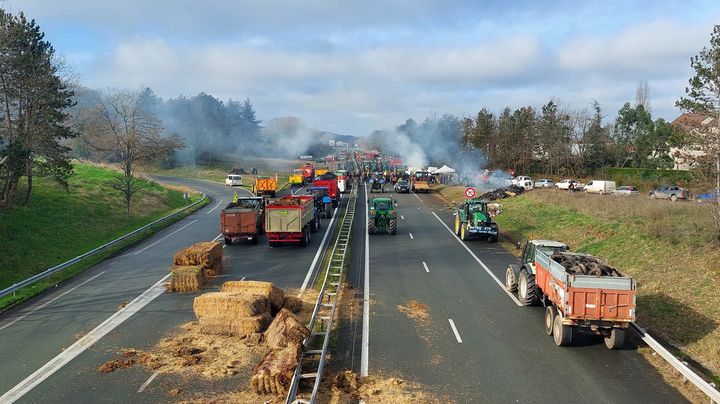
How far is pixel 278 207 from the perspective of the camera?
26094 millimetres

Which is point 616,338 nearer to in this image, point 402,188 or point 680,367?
point 680,367

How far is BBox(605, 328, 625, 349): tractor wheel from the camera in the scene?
1292 centimetres

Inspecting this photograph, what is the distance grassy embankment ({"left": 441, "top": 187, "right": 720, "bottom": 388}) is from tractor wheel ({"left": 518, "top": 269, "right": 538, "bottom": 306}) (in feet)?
10.4

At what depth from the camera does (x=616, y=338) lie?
12953 mm

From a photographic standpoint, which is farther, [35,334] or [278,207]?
[278,207]

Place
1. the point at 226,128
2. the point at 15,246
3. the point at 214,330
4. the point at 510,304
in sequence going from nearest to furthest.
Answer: the point at 214,330
the point at 510,304
the point at 15,246
the point at 226,128

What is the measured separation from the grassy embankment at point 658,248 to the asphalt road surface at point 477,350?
2357 millimetres

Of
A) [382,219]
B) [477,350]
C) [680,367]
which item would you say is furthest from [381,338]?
[382,219]

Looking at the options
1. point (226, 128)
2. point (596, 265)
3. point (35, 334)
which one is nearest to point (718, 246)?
point (596, 265)

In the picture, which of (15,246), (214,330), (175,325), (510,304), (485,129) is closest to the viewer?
(214,330)

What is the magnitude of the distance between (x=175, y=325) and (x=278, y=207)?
462 inches

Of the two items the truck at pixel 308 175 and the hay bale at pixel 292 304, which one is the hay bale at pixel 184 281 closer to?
the hay bale at pixel 292 304

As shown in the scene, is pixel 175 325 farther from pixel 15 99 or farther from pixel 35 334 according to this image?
pixel 15 99

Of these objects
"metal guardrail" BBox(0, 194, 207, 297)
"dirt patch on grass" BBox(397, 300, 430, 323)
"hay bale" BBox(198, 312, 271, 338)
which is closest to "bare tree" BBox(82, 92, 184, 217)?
"metal guardrail" BBox(0, 194, 207, 297)
